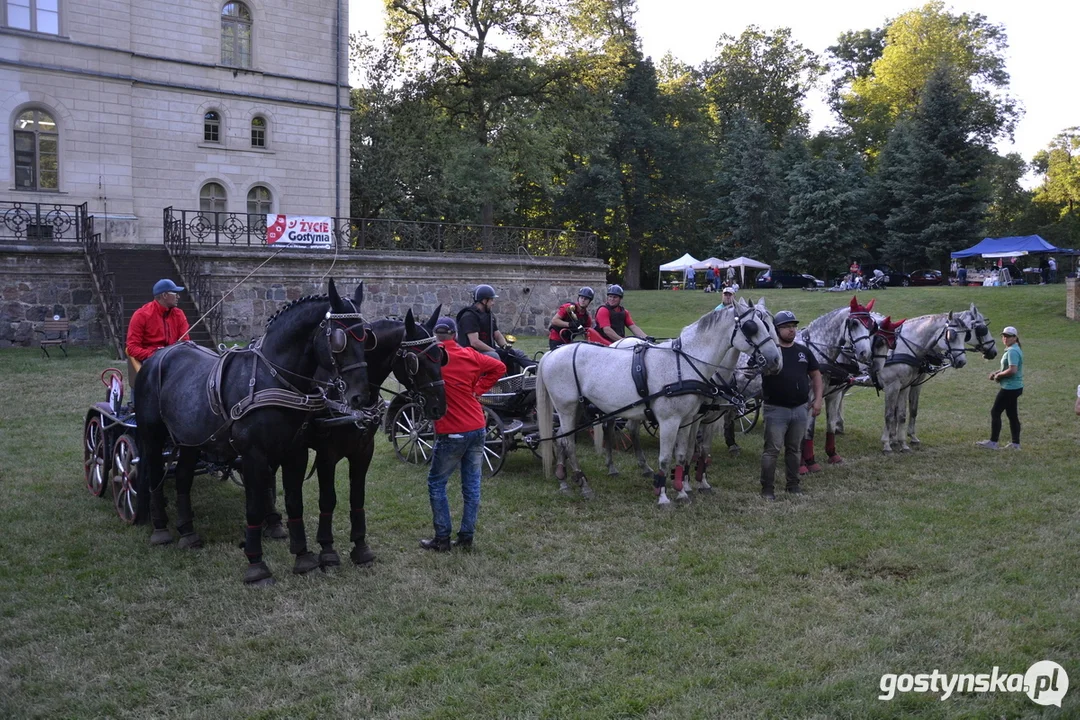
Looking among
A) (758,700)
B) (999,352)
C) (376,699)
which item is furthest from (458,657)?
(999,352)

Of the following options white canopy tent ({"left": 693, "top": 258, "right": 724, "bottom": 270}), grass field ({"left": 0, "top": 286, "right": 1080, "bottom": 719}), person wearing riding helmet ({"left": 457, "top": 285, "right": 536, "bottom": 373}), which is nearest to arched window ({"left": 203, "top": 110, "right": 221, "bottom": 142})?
grass field ({"left": 0, "top": 286, "right": 1080, "bottom": 719})

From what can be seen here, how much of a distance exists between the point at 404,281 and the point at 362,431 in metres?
19.0

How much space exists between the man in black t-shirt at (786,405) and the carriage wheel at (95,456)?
6.59 m

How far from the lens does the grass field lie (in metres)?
4.79

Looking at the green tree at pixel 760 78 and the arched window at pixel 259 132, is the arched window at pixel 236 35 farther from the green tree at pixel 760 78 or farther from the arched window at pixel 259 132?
the green tree at pixel 760 78

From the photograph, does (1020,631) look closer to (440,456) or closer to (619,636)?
(619,636)

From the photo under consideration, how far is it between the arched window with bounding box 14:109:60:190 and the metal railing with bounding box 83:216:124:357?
423 centimetres

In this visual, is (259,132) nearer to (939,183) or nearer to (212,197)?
(212,197)

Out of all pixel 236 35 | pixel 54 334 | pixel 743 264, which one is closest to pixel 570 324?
pixel 54 334

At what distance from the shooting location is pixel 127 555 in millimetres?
7133

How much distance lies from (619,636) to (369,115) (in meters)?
32.8

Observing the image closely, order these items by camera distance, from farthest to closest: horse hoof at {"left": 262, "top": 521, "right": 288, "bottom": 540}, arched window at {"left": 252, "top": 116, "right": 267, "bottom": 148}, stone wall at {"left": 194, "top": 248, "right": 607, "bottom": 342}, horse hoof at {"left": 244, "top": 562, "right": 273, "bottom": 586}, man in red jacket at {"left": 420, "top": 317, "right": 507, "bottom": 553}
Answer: arched window at {"left": 252, "top": 116, "right": 267, "bottom": 148}, stone wall at {"left": 194, "top": 248, "right": 607, "bottom": 342}, horse hoof at {"left": 262, "top": 521, "right": 288, "bottom": 540}, man in red jacket at {"left": 420, "top": 317, "right": 507, "bottom": 553}, horse hoof at {"left": 244, "top": 562, "right": 273, "bottom": 586}

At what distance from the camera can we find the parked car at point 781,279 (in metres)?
46.2

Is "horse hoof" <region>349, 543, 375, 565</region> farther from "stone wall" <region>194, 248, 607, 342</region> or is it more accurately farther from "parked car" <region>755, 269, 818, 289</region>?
"parked car" <region>755, 269, 818, 289</region>
